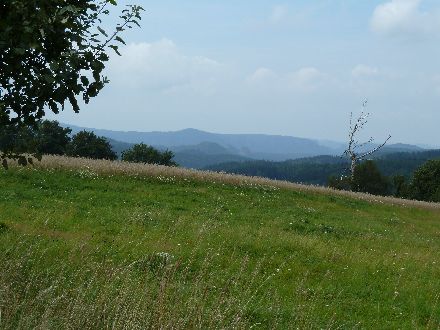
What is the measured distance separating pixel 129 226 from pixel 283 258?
18.2ft

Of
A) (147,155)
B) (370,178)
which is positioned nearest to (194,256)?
(147,155)

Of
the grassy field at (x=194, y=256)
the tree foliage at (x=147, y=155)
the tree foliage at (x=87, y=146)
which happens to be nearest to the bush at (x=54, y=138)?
the tree foliage at (x=87, y=146)

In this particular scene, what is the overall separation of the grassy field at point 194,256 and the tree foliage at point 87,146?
39.9 metres

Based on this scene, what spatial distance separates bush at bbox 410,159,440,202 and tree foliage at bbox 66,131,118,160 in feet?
178

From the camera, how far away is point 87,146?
2815 inches

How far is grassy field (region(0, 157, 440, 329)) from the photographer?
6.68 meters

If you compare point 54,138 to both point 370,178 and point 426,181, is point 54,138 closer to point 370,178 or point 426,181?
point 370,178

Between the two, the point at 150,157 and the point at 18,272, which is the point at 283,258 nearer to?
the point at 18,272

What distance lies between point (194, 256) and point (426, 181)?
84.1 metres

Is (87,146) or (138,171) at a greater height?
(87,146)

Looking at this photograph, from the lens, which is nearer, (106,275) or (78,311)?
(78,311)

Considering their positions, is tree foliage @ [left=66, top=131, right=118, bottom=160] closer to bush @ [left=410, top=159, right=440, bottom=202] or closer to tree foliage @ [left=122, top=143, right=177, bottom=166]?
tree foliage @ [left=122, top=143, right=177, bottom=166]

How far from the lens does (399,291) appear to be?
13.4 m

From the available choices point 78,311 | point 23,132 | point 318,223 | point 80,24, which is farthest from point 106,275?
point 318,223
